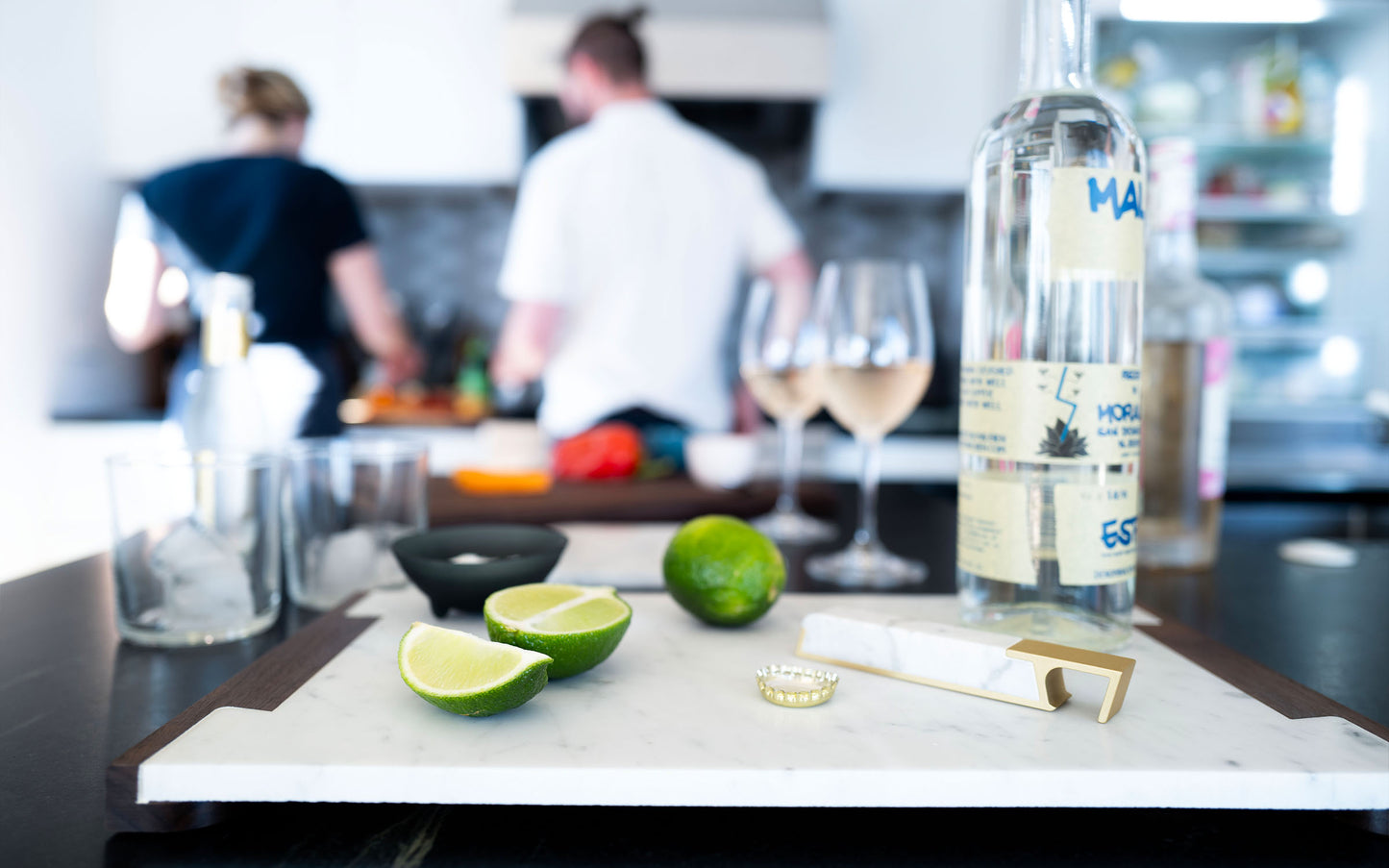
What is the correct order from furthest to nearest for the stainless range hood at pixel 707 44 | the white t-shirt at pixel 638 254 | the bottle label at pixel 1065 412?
the stainless range hood at pixel 707 44, the white t-shirt at pixel 638 254, the bottle label at pixel 1065 412

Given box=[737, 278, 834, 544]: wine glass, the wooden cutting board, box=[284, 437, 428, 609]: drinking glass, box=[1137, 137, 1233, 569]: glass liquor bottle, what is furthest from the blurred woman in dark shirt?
box=[1137, 137, 1233, 569]: glass liquor bottle

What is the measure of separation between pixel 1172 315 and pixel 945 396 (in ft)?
8.17

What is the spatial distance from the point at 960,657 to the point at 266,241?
170 centimetres

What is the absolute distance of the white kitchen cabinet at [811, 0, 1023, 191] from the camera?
2.89 metres

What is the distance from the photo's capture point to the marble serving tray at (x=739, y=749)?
1.16 feet

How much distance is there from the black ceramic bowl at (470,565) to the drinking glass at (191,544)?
10 cm

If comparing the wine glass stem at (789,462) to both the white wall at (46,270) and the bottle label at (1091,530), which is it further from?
the white wall at (46,270)

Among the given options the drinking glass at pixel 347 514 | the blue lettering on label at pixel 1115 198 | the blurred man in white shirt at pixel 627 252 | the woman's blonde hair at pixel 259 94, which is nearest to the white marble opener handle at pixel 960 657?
the blue lettering on label at pixel 1115 198

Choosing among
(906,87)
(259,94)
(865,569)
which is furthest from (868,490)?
(906,87)

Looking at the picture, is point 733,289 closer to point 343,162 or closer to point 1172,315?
point 1172,315

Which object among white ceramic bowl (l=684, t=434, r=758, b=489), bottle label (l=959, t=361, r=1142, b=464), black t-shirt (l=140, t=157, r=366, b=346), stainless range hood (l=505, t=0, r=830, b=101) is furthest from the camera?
stainless range hood (l=505, t=0, r=830, b=101)

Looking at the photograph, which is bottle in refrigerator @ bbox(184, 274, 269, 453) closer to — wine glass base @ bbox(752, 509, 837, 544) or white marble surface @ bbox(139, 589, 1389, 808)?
white marble surface @ bbox(139, 589, 1389, 808)

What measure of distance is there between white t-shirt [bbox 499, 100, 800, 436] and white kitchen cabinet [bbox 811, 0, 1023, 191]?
42.8 inches

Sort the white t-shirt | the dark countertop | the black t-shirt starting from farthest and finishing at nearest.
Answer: the white t-shirt
the black t-shirt
the dark countertop
